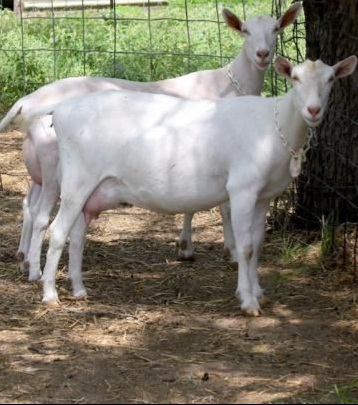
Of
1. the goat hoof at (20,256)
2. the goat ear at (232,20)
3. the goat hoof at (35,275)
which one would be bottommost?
the goat hoof at (35,275)

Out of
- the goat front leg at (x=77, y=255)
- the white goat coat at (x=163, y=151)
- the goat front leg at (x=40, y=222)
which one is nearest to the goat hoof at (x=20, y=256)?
the goat front leg at (x=40, y=222)

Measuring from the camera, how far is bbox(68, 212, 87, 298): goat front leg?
21.6 feet

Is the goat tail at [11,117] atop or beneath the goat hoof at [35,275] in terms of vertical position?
atop

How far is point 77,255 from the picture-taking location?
663 centimetres

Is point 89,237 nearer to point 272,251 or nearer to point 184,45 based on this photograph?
point 272,251

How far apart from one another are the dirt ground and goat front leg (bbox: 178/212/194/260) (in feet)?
0.19

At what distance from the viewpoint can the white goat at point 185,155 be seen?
20.0 feet

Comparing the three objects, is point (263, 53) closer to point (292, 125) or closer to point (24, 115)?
point (292, 125)

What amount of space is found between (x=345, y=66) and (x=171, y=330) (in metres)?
1.71

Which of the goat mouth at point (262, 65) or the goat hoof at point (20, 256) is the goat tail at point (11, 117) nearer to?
the goat hoof at point (20, 256)

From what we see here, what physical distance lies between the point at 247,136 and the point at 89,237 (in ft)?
7.56

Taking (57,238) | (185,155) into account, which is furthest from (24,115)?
(185,155)

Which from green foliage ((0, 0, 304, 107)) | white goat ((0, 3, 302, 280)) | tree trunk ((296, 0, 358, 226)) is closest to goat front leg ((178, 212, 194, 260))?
white goat ((0, 3, 302, 280))

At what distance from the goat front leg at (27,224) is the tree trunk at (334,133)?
6.12ft
